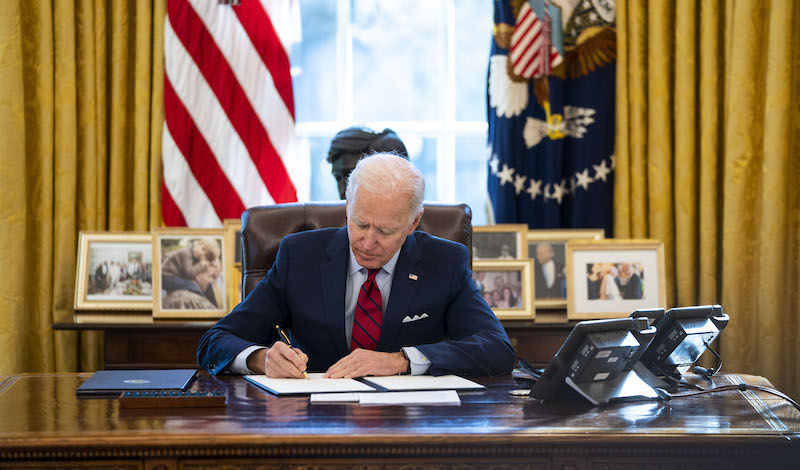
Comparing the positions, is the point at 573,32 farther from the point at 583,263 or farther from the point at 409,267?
the point at 409,267

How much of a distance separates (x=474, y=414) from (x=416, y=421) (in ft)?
0.48

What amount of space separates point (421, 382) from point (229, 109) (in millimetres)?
2235

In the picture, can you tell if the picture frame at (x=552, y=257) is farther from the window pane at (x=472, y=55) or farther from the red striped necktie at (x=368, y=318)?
the red striped necktie at (x=368, y=318)

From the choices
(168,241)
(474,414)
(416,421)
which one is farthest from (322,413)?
(168,241)

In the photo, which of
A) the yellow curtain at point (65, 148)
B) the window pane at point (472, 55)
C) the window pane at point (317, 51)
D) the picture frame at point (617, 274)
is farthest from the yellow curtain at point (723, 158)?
the yellow curtain at point (65, 148)

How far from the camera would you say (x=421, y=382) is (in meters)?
1.98

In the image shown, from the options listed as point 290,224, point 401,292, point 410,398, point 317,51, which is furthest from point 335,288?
point 317,51

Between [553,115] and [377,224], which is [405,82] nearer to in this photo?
[553,115]

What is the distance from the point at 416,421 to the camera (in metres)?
1.59

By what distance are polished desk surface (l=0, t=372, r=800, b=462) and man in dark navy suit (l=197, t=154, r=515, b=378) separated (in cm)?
48

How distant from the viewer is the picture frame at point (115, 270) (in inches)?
139

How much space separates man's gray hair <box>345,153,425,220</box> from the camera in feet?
7.43

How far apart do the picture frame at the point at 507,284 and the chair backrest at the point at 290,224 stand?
677 mm

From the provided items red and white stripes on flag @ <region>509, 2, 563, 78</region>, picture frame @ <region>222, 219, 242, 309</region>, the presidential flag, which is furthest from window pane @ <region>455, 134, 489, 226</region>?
picture frame @ <region>222, 219, 242, 309</region>
